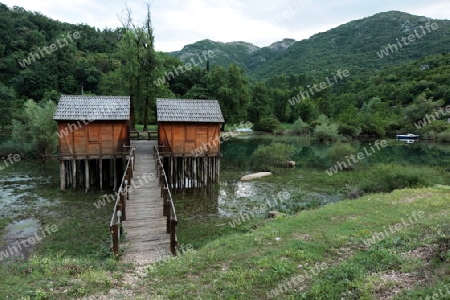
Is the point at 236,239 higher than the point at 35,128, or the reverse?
the point at 35,128

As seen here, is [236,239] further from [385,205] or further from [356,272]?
[385,205]

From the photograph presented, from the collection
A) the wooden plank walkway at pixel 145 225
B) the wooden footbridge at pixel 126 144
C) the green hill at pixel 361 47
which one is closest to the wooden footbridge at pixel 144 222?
the wooden plank walkway at pixel 145 225

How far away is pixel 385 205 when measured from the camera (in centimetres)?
1408

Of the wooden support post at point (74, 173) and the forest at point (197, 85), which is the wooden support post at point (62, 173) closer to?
the wooden support post at point (74, 173)

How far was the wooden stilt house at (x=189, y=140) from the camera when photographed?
21234 mm

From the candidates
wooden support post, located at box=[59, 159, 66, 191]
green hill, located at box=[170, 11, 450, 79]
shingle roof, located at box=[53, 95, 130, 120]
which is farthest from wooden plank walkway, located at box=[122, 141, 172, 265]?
green hill, located at box=[170, 11, 450, 79]

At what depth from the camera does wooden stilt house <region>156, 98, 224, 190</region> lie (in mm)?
21234

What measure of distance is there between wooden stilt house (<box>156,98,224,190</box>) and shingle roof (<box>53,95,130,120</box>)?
2489 mm

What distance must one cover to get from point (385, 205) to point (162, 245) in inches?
406

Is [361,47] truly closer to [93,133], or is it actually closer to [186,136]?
[186,136]

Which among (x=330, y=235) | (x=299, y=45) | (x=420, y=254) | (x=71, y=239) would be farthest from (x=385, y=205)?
(x=299, y=45)

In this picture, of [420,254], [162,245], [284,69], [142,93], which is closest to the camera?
[420,254]

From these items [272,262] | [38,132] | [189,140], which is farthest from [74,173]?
[272,262]

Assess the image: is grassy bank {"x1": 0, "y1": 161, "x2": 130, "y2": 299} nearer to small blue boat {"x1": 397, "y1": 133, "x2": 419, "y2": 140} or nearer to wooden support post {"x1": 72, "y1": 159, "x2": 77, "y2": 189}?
wooden support post {"x1": 72, "y1": 159, "x2": 77, "y2": 189}
